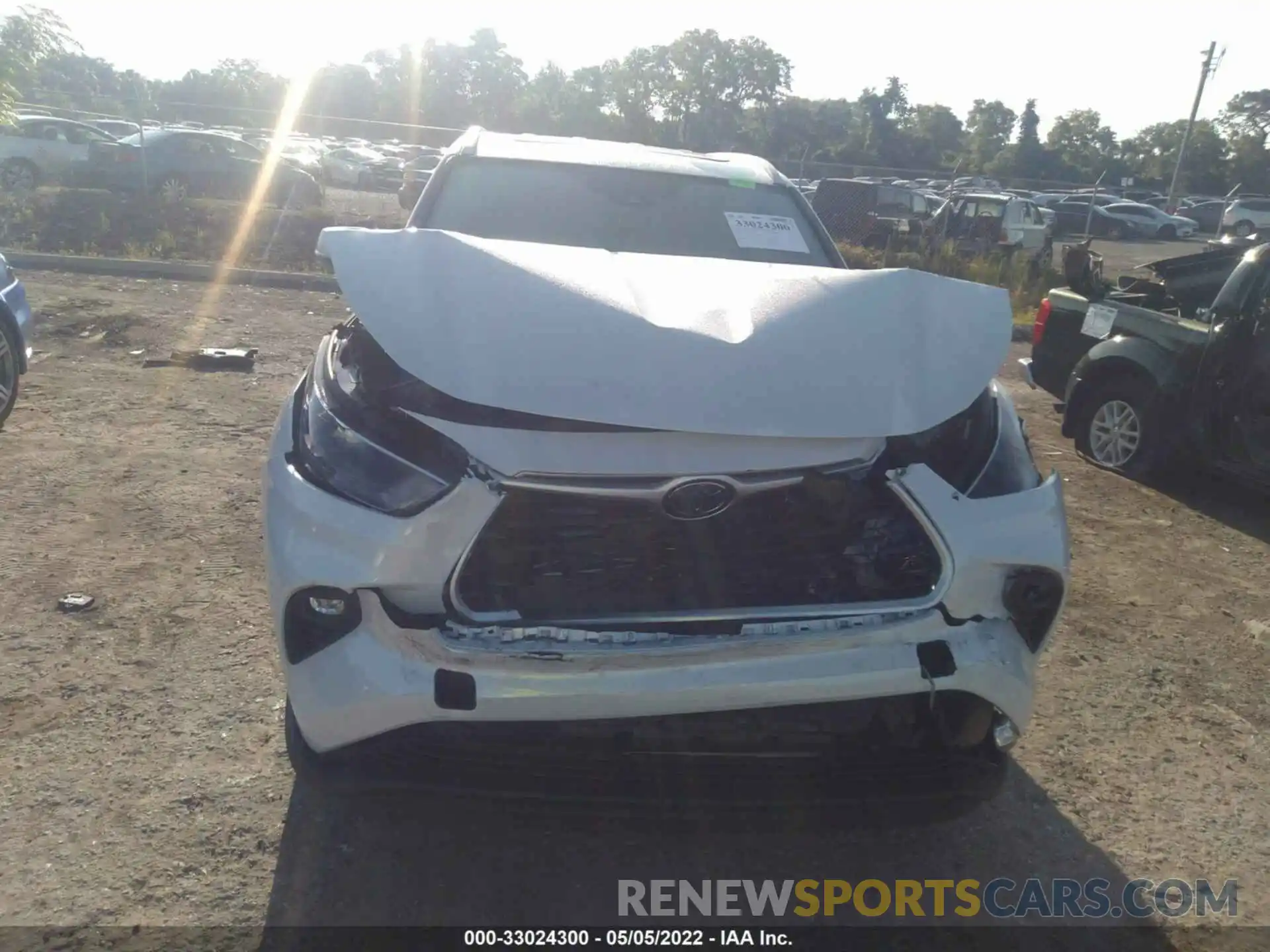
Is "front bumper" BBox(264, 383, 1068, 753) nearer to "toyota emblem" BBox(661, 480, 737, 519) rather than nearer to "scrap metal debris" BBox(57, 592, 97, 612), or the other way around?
"toyota emblem" BBox(661, 480, 737, 519)

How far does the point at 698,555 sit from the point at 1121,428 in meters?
4.81

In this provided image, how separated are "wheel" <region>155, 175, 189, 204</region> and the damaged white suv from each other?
14.0 metres

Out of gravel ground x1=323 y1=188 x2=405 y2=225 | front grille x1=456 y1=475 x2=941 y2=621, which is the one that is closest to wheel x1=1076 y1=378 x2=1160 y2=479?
front grille x1=456 y1=475 x2=941 y2=621

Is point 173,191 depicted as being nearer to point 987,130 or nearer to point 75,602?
point 75,602

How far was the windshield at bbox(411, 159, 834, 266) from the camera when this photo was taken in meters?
3.81

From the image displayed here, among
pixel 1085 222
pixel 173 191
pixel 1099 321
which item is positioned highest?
pixel 1099 321

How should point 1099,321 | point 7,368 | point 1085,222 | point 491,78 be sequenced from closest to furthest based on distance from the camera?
point 7,368
point 1099,321
point 1085,222
point 491,78

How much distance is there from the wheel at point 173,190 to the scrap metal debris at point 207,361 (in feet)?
27.9

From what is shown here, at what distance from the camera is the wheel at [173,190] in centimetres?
1484

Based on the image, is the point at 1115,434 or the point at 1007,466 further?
the point at 1115,434

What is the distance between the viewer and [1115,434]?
6.21 metres

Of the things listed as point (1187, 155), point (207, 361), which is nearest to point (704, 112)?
point (1187, 155)

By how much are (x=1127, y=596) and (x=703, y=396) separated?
9.97 ft

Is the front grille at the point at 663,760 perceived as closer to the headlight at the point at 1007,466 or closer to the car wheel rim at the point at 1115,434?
the headlight at the point at 1007,466
